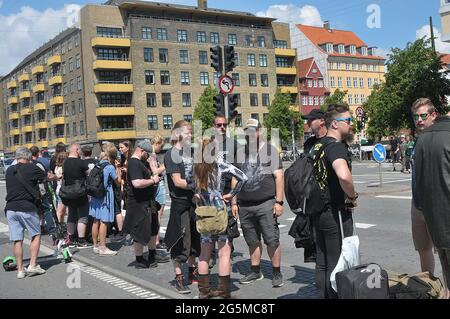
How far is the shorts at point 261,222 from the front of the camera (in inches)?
227

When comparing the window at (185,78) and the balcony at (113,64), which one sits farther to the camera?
the window at (185,78)

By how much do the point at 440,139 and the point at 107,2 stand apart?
71.6 m

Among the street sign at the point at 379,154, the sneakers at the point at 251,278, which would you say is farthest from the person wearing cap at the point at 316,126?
the street sign at the point at 379,154

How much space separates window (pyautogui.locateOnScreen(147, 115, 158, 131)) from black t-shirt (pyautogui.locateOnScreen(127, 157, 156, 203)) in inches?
A: 2222

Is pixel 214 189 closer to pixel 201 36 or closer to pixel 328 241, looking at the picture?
pixel 328 241

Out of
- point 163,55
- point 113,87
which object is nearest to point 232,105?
point 113,87

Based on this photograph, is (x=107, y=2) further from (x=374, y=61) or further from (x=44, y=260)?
(x=44, y=260)

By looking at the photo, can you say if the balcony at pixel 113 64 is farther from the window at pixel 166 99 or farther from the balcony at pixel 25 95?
the balcony at pixel 25 95

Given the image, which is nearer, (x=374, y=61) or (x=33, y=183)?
(x=33, y=183)

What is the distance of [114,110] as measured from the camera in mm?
60781

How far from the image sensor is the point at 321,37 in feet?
305

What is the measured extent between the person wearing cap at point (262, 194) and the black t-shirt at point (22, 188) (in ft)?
10.1


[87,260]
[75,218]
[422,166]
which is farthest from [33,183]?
[422,166]

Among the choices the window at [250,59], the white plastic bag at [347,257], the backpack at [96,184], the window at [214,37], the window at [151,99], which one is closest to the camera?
the white plastic bag at [347,257]
